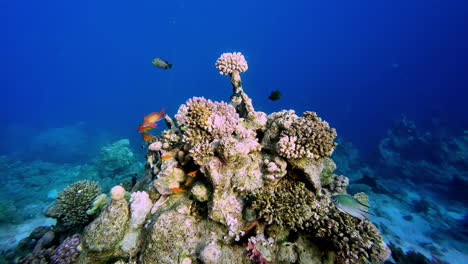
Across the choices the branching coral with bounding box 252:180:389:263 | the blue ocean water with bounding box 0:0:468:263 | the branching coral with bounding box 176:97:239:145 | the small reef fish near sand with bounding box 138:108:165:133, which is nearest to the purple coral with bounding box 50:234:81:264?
the small reef fish near sand with bounding box 138:108:165:133

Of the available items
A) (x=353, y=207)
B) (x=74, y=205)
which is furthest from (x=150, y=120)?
(x=353, y=207)

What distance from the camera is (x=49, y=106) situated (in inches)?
3509

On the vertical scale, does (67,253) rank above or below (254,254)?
below

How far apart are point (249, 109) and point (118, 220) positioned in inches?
146

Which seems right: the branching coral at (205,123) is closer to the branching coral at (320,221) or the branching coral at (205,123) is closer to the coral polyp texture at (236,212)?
the coral polyp texture at (236,212)

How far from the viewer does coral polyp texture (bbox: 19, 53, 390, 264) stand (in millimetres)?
3424

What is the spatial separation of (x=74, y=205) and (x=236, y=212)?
14.3ft

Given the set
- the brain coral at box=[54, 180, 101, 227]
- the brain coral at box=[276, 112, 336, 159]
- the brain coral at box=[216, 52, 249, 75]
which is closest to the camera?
the brain coral at box=[276, 112, 336, 159]

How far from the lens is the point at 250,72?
160125 millimetres

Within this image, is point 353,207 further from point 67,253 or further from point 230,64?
point 67,253

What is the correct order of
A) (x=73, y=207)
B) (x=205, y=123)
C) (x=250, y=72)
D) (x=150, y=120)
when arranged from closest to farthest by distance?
(x=205, y=123)
(x=150, y=120)
(x=73, y=207)
(x=250, y=72)

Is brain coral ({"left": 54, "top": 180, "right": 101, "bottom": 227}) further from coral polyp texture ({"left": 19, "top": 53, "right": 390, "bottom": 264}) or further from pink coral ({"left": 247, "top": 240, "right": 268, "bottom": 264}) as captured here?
pink coral ({"left": 247, "top": 240, "right": 268, "bottom": 264})

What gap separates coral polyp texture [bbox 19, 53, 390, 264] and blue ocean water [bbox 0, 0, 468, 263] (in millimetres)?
9047

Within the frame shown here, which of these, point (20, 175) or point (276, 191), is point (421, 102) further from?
point (20, 175)
